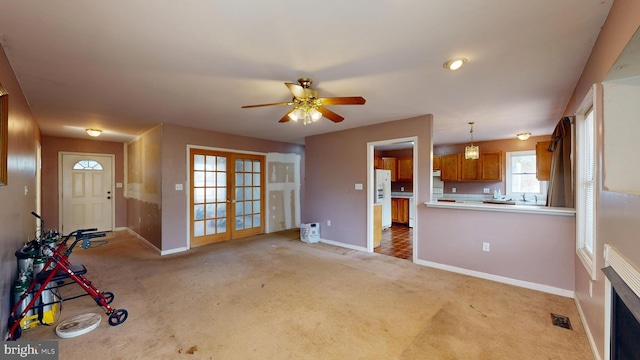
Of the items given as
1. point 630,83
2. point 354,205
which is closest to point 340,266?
point 354,205

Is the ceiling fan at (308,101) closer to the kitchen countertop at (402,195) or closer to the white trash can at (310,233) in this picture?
the white trash can at (310,233)

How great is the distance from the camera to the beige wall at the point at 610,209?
1.22 meters

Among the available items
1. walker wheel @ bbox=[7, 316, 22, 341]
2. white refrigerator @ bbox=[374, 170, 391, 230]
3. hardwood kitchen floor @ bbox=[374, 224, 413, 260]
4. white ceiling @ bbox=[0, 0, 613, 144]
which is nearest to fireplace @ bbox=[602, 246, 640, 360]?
white ceiling @ bbox=[0, 0, 613, 144]

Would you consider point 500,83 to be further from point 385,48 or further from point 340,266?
point 340,266

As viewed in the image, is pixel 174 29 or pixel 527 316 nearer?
pixel 174 29

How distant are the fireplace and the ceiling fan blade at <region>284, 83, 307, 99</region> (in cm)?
241

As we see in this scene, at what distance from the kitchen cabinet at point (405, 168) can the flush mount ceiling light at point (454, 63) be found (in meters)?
5.11

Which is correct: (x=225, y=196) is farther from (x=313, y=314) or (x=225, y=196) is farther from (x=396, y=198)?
(x=396, y=198)

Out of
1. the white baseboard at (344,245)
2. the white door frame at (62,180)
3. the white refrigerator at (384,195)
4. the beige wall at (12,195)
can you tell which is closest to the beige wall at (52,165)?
the white door frame at (62,180)

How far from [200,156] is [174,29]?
11.9ft

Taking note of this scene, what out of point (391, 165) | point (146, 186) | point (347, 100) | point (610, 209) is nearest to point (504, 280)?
point (610, 209)

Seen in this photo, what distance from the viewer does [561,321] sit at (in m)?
2.34

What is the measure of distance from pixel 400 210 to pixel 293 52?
596cm

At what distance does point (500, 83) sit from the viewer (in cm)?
273
